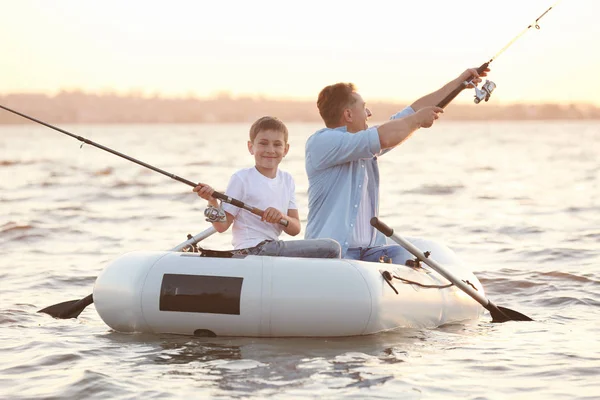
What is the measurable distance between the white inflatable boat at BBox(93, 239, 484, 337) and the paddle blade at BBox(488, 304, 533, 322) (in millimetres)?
978

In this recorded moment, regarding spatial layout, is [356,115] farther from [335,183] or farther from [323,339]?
[323,339]

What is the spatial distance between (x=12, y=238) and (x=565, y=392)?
8.78m

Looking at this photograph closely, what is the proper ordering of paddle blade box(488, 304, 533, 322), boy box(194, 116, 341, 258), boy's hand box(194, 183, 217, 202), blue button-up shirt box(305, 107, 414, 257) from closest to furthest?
boy's hand box(194, 183, 217, 202) → boy box(194, 116, 341, 258) → blue button-up shirt box(305, 107, 414, 257) → paddle blade box(488, 304, 533, 322)

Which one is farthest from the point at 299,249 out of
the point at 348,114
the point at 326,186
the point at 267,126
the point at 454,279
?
the point at 454,279

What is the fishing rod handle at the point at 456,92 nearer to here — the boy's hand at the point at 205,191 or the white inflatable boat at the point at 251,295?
the white inflatable boat at the point at 251,295

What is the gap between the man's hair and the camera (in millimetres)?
6754

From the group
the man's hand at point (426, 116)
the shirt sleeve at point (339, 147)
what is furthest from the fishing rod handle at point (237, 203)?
the man's hand at point (426, 116)

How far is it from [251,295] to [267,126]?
3.62ft

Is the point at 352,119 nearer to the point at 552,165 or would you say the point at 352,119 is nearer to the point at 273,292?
the point at 273,292

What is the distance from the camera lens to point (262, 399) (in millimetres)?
5281

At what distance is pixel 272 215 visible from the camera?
252 inches

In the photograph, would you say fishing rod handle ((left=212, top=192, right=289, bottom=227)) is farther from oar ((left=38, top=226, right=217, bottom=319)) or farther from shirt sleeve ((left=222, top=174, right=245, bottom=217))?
oar ((left=38, top=226, right=217, bottom=319))

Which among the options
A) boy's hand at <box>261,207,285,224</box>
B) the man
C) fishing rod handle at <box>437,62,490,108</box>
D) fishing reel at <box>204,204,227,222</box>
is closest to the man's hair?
the man

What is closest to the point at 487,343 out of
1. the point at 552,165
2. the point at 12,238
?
the point at 12,238
